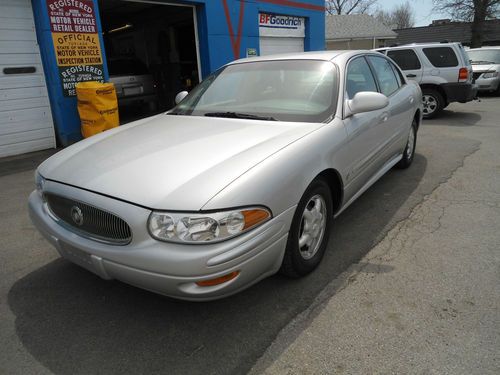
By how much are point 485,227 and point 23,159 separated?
691cm

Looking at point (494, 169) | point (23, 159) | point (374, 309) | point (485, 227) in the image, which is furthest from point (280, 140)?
point (23, 159)

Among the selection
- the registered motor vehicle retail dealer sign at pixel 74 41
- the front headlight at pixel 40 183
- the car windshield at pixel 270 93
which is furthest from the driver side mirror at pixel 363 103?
the registered motor vehicle retail dealer sign at pixel 74 41

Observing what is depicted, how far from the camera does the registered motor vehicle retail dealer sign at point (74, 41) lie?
709cm

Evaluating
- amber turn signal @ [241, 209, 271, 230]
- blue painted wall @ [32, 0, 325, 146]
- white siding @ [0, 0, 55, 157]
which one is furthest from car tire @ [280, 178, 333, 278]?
white siding @ [0, 0, 55, 157]

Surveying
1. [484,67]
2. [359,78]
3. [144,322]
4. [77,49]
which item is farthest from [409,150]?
[484,67]

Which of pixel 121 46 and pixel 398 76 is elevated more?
pixel 121 46

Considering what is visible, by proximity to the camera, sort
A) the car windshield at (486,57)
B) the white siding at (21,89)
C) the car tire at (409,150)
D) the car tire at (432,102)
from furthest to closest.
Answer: the car windshield at (486,57) < the car tire at (432,102) < the white siding at (21,89) < the car tire at (409,150)

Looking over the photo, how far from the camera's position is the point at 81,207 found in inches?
94.7

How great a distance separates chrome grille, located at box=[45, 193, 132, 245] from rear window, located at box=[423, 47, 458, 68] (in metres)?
9.20

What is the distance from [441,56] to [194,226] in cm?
923

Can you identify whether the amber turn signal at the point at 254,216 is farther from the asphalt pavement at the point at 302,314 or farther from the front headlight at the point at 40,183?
the front headlight at the point at 40,183

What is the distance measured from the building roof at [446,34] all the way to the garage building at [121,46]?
31474 mm

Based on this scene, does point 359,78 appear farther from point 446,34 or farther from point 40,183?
point 446,34

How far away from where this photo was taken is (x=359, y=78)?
12.5 ft
